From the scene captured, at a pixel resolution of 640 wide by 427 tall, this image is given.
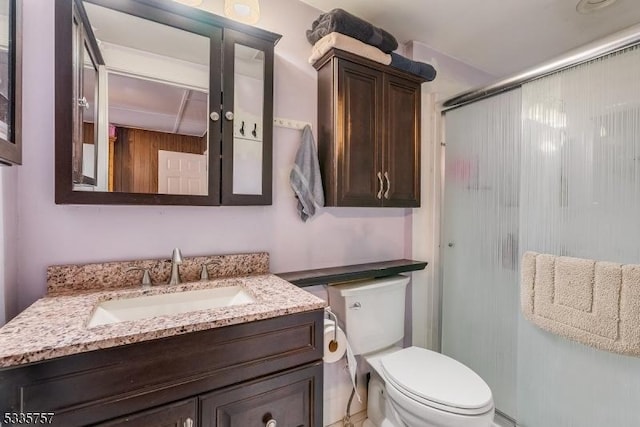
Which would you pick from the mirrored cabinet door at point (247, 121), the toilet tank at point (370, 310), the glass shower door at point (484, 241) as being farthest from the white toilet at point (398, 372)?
the mirrored cabinet door at point (247, 121)

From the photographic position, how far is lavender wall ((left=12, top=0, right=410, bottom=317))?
1010mm

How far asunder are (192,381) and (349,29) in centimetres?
149

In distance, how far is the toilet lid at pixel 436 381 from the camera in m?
1.12

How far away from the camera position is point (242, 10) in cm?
128

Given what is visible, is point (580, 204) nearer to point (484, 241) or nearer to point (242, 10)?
point (484, 241)

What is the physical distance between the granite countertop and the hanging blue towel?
1.54 feet

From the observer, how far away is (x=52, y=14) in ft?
3.41

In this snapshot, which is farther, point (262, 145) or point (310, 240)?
point (310, 240)

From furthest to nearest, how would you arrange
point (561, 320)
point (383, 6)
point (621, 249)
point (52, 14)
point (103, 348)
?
1. point (383, 6)
2. point (561, 320)
3. point (621, 249)
4. point (52, 14)
5. point (103, 348)

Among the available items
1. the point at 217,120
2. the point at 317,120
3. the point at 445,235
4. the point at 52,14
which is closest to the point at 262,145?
the point at 217,120

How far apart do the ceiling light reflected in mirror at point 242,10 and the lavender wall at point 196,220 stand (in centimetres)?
9

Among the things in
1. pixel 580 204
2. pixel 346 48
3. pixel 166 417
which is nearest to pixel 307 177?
pixel 346 48

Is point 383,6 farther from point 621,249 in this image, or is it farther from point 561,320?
point 561,320

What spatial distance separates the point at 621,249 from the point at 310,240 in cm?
129
